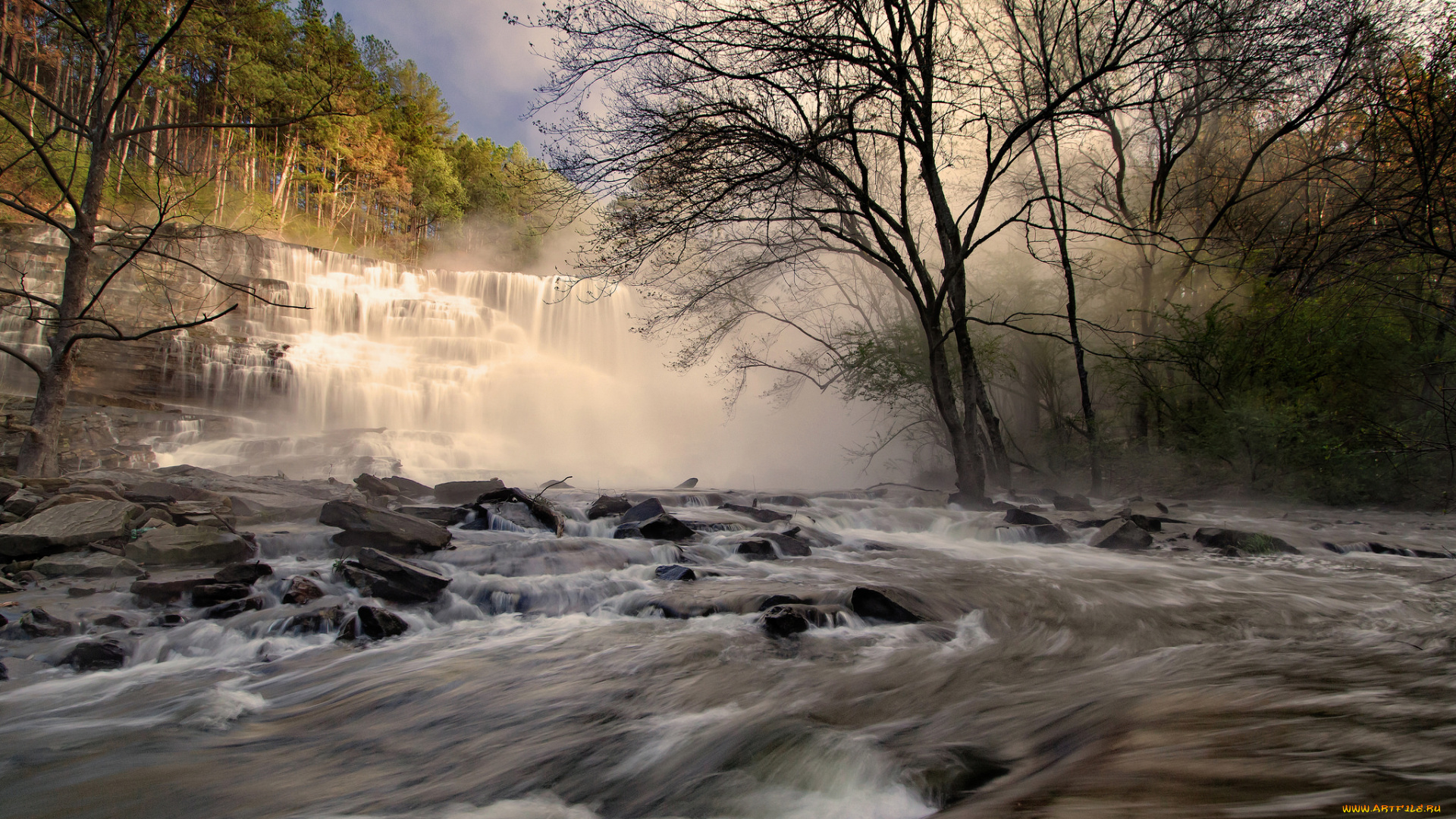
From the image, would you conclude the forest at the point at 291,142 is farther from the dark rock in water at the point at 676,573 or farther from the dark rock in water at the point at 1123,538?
the dark rock in water at the point at 1123,538

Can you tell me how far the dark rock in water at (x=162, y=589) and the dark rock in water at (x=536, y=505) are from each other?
3.43 meters

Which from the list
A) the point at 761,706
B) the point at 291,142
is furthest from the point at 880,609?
the point at 291,142

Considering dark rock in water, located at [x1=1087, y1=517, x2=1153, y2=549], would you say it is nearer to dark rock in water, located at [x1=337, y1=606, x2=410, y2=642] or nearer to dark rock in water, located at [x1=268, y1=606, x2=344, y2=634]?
dark rock in water, located at [x1=337, y1=606, x2=410, y2=642]

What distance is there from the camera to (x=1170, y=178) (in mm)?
15055

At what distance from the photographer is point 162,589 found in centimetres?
463

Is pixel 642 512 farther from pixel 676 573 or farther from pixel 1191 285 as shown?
pixel 1191 285

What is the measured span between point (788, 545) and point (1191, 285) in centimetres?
1246

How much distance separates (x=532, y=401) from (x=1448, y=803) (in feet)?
81.1

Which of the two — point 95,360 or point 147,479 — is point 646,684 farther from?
point 95,360

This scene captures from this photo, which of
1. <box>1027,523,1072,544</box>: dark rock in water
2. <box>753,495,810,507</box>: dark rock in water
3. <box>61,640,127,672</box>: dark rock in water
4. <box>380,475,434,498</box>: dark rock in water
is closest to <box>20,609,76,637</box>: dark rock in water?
<box>61,640,127,672</box>: dark rock in water

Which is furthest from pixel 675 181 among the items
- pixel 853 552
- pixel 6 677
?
pixel 6 677

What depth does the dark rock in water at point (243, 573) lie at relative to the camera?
16.1ft

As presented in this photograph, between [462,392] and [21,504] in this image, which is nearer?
[21,504]

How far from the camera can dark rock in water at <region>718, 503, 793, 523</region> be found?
31.1ft
